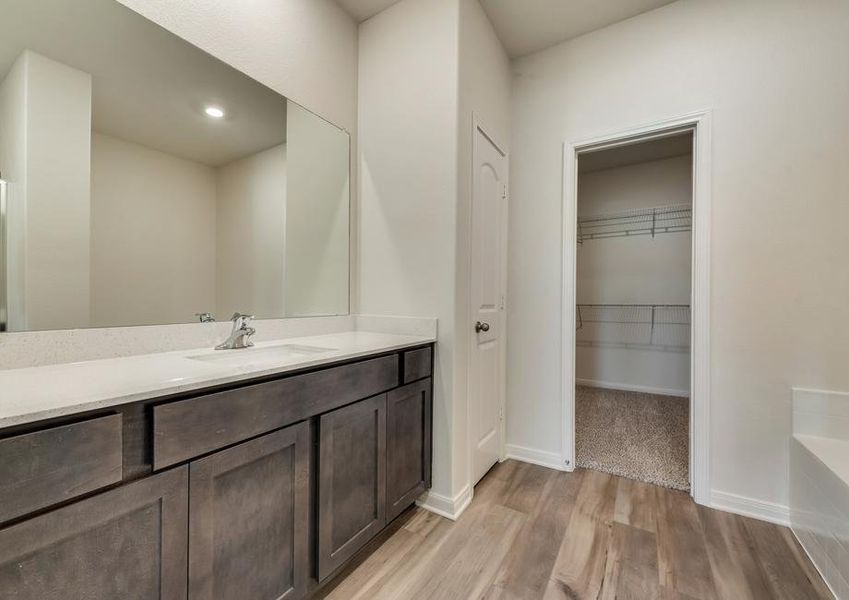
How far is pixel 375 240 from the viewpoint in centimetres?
203

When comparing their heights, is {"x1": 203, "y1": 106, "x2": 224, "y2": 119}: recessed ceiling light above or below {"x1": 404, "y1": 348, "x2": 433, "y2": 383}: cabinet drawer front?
above

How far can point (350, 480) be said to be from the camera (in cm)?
132

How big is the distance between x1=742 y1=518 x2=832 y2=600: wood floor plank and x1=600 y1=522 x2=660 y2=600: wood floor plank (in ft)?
1.26

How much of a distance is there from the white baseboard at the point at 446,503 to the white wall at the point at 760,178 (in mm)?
1293

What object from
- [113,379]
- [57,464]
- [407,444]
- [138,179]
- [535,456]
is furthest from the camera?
[535,456]

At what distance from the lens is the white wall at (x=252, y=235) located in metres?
1.55

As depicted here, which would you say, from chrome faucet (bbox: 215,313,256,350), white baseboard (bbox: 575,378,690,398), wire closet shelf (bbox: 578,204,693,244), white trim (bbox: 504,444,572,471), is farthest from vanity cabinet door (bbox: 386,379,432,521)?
wire closet shelf (bbox: 578,204,693,244)

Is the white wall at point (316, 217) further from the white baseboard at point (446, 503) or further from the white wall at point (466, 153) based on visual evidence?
→ the white baseboard at point (446, 503)

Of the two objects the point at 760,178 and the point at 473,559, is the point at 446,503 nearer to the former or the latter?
the point at 473,559

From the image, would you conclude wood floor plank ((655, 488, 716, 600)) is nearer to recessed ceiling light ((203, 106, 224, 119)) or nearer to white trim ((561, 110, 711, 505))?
white trim ((561, 110, 711, 505))

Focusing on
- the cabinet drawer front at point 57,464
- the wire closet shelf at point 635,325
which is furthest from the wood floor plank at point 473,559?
the wire closet shelf at point 635,325

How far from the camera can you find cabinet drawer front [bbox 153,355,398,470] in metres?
0.84

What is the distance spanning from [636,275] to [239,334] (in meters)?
→ 4.12

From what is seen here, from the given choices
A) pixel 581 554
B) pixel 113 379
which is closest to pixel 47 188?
pixel 113 379
